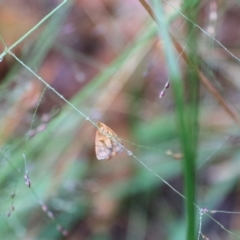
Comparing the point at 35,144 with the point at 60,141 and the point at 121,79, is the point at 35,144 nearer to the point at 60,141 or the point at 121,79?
the point at 60,141

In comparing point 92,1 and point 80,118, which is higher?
point 92,1

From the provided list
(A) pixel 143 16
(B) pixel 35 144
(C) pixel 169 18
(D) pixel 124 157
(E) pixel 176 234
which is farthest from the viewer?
(A) pixel 143 16

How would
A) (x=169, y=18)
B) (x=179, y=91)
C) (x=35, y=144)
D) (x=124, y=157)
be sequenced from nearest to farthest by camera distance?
(x=179, y=91), (x=169, y=18), (x=35, y=144), (x=124, y=157)

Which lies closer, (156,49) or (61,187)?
(61,187)

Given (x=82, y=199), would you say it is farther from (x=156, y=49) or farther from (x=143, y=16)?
(x=143, y=16)

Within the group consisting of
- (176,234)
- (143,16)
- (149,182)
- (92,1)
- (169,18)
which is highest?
(92,1)

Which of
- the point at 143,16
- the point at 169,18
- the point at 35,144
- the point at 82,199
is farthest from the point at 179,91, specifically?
the point at 143,16

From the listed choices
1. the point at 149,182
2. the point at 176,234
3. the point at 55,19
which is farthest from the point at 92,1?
the point at 176,234
